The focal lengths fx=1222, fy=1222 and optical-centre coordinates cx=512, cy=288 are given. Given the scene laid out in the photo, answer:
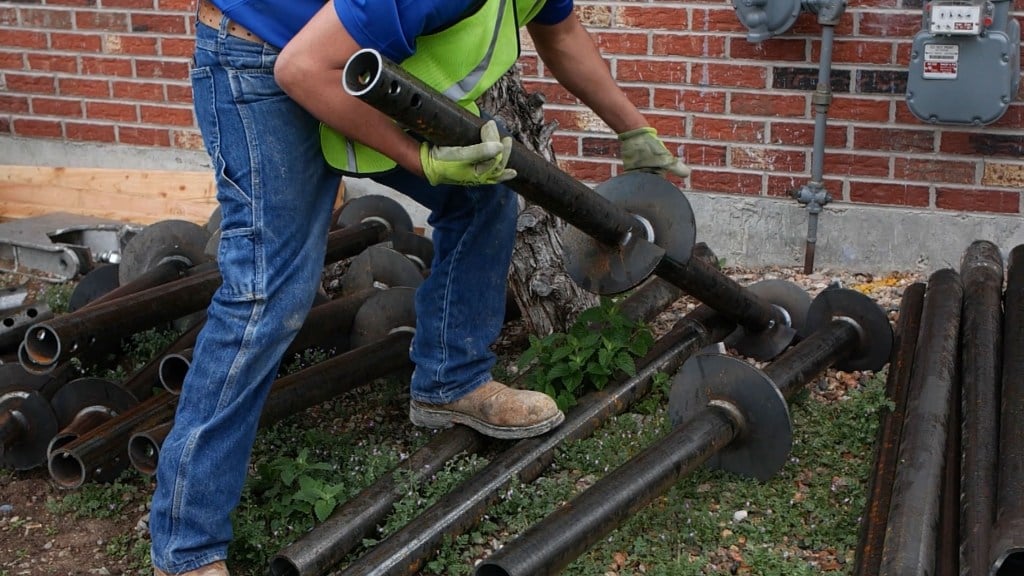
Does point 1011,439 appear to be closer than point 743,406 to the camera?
Yes

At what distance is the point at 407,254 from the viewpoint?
5055 millimetres

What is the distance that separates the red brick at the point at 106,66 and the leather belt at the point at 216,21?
3.45 metres

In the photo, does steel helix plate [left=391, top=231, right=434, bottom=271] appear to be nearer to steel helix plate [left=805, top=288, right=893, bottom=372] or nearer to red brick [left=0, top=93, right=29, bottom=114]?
steel helix plate [left=805, top=288, right=893, bottom=372]

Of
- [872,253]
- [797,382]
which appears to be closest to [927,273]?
[872,253]

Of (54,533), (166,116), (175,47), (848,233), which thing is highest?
(175,47)

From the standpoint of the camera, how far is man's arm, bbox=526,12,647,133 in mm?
3701

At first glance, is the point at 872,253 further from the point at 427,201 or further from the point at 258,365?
the point at 258,365

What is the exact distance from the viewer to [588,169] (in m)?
5.55

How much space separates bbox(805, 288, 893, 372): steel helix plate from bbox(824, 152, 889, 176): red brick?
103cm

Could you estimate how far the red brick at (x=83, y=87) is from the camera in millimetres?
6367

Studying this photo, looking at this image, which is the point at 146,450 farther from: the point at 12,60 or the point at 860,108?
the point at 12,60

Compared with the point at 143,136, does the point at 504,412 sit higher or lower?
lower

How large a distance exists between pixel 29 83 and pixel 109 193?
82 cm


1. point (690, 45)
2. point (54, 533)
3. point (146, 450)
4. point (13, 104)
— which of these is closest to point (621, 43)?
point (690, 45)
